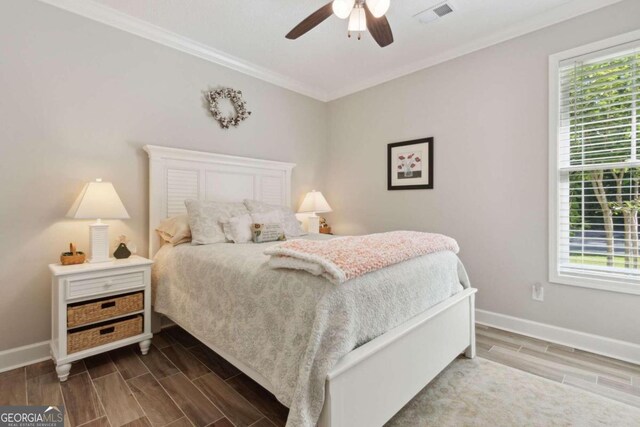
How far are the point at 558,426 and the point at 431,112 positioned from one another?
8.99ft

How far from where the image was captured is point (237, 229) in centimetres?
253

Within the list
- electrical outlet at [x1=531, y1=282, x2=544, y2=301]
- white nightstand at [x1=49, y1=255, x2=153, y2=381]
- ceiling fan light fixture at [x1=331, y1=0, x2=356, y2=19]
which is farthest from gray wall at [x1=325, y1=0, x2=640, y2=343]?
white nightstand at [x1=49, y1=255, x2=153, y2=381]

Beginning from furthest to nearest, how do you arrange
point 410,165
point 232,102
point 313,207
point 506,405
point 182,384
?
point 313,207 < point 410,165 < point 232,102 < point 182,384 < point 506,405

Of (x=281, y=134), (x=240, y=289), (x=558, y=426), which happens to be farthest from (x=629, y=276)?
(x=281, y=134)

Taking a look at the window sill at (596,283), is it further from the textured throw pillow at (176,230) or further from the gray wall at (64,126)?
the gray wall at (64,126)

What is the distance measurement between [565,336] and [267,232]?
256 cm

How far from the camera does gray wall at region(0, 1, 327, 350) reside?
6.87 feet

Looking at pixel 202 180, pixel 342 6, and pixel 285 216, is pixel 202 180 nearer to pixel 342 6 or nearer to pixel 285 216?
pixel 285 216

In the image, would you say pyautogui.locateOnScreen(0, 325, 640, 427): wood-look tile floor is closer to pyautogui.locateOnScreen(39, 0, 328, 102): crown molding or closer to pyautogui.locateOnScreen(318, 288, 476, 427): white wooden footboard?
pyautogui.locateOnScreen(318, 288, 476, 427): white wooden footboard

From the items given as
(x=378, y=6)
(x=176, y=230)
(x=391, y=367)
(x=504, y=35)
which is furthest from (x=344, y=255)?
(x=504, y=35)

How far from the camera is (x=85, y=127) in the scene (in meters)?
2.37

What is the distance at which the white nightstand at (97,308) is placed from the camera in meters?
1.92

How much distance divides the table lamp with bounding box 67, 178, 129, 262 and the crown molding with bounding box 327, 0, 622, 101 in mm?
3011

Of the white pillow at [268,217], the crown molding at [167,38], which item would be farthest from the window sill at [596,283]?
the crown molding at [167,38]
